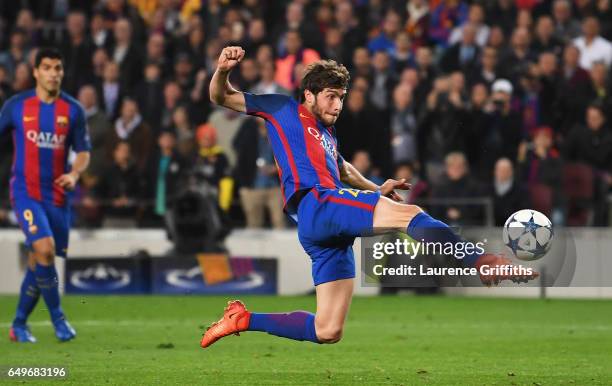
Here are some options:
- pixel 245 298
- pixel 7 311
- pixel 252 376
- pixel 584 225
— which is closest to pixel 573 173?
pixel 584 225

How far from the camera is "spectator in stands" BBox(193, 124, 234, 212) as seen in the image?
1742 centimetres

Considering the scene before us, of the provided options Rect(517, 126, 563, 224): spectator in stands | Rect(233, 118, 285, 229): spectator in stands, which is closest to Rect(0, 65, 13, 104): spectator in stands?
Rect(233, 118, 285, 229): spectator in stands

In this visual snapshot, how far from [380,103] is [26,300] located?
779 centimetres

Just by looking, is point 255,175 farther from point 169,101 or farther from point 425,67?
point 425,67

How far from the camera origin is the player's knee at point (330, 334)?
8.13 metres

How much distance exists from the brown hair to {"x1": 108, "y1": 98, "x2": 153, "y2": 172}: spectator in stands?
31.7 ft

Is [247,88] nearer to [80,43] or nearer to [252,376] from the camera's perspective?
[80,43]

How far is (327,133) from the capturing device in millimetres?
8438

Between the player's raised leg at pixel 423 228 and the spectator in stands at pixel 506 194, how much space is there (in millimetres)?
8943

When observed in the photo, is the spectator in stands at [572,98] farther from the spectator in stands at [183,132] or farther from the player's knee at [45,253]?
the player's knee at [45,253]

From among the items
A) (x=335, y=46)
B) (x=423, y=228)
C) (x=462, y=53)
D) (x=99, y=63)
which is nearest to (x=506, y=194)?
(x=462, y=53)

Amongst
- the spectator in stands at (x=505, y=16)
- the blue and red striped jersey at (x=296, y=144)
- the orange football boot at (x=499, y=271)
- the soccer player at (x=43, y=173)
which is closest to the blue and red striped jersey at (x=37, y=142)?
the soccer player at (x=43, y=173)

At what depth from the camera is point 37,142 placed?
1149 cm

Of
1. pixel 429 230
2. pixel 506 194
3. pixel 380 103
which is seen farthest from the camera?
pixel 380 103
